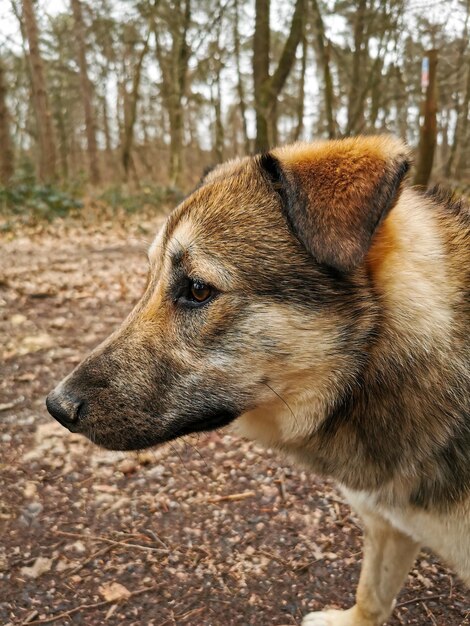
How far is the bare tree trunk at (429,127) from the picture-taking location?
9.17 metres

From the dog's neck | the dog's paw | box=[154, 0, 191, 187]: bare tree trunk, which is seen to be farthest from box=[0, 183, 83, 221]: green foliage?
the dog's neck

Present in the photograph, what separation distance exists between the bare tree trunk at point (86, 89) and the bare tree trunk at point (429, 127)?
10959 millimetres

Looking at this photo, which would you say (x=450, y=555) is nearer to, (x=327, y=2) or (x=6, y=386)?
(x=6, y=386)

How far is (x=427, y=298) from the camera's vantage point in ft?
6.97

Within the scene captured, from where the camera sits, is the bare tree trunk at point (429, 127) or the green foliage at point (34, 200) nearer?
the bare tree trunk at point (429, 127)

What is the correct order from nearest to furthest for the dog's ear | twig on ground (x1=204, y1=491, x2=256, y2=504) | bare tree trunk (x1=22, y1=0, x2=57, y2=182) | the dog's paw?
1. the dog's ear
2. the dog's paw
3. twig on ground (x1=204, y1=491, x2=256, y2=504)
4. bare tree trunk (x1=22, y1=0, x2=57, y2=182)

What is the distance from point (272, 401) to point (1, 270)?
616cm

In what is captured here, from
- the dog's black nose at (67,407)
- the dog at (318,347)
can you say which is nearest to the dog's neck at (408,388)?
the dog at (318,347)

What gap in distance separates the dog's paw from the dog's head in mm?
1102

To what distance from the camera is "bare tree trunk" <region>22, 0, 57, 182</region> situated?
13727 mm

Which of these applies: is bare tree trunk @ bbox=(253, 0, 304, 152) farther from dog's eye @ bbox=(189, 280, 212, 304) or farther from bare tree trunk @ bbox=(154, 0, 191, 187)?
dog's eye @ bbox=(189, 280, 212, 304)

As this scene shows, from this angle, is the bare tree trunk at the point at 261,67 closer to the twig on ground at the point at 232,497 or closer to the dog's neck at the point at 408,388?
the twig on ground at the point at 232,497

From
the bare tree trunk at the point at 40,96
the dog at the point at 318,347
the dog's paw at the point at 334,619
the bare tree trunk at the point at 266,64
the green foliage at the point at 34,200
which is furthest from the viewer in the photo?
the bare tree trunk at the point at 40,96

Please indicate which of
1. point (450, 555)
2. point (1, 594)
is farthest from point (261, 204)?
point (1, 594)
